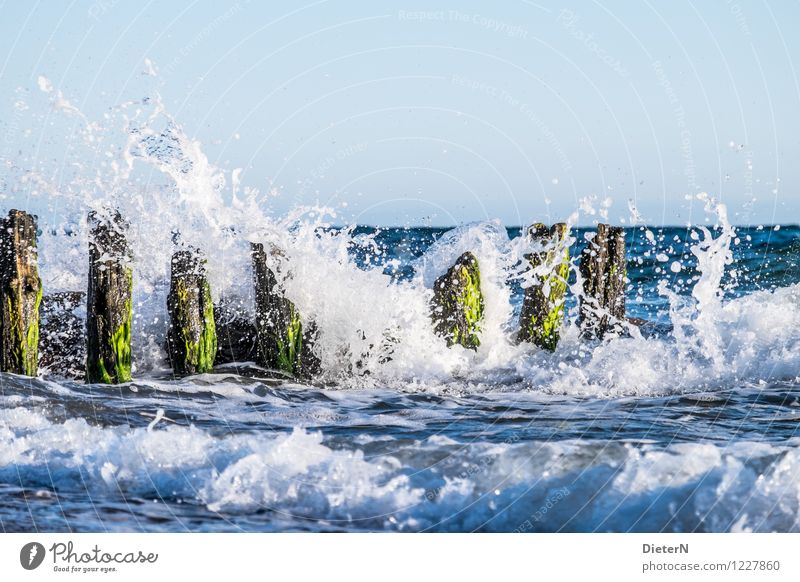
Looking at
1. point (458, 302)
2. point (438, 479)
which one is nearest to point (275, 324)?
point (458, 302)

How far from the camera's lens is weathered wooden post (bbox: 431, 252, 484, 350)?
839 centimetres

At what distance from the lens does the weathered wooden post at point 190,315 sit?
24.1 feet

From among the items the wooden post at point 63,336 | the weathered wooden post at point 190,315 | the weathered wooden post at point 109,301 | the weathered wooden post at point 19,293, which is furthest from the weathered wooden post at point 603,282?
the weathered wooden post at point 19,293

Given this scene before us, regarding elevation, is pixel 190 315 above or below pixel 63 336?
above

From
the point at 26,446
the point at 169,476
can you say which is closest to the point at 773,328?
the point at 169,476

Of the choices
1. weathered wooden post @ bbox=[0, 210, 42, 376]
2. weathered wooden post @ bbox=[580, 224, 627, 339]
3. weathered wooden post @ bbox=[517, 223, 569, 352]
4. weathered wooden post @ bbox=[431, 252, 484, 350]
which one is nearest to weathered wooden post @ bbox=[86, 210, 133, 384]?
weathered wooden post @ bbox=[0, 210, 42, 376]

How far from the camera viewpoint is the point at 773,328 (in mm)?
8875

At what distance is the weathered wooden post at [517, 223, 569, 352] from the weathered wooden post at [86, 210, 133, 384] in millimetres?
3618

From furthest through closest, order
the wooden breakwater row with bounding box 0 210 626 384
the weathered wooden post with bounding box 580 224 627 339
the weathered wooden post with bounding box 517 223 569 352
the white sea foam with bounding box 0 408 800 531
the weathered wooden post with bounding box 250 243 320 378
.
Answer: the weathered wooden post with bounding box 580 224 627 339, the weathered wooden post with bounding box 517 223 569 352, the weathered wooden post with bounding box 250 243 320 378, the wooden breakwater row with bounding box 0 210 626 384, the white sea foam with bounding box 0 408 800 531

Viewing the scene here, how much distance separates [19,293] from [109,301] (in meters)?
0.64

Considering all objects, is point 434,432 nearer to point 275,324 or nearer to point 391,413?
point 391,413

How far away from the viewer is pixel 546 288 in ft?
28.0

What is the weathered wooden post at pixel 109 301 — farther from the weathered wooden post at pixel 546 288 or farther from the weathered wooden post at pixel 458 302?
the weathered wooden post at pixel 546 288

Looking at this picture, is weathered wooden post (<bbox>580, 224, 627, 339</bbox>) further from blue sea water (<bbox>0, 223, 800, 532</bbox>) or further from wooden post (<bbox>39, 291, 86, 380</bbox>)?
wooden post (<bbox>39, 291, 86, 380</bbox>)
